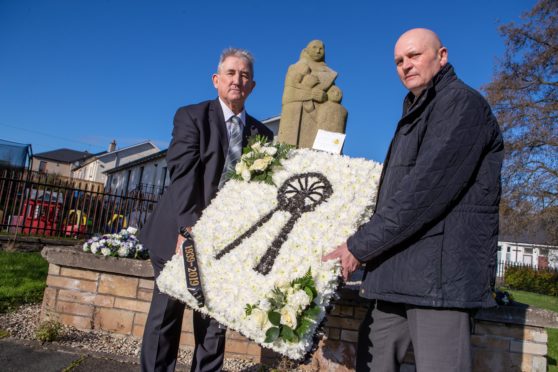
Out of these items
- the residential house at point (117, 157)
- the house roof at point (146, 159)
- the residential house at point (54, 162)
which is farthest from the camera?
the residential house at point (54, 162)

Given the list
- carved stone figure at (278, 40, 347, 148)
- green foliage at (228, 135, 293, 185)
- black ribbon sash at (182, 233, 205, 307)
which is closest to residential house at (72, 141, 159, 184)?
carved stone figure at (278, 40, 347, 148)

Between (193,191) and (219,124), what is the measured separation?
1.74ft

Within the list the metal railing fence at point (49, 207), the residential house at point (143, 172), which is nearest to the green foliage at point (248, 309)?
the metal railing fence at point (49, 207)

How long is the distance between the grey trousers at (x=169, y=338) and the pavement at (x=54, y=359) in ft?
2.28

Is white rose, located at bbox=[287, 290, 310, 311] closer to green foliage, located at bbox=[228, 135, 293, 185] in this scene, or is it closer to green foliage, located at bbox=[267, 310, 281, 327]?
green foliage, located at bbox=[267, 310, 281, 327]

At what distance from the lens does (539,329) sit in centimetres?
321

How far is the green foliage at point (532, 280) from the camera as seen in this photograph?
2094cm

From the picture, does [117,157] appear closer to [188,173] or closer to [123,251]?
[123,251]

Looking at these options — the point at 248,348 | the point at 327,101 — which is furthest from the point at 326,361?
the point at 327,101

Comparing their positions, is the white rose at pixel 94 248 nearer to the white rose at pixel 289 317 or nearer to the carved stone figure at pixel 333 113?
the white rose at pixel 289 317

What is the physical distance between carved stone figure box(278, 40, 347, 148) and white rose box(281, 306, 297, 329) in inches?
180

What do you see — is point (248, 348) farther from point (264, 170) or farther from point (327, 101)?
point (327, 101)

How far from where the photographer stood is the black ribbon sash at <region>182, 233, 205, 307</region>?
84.7 inches

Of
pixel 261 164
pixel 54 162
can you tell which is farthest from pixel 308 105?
pixel 54 162
